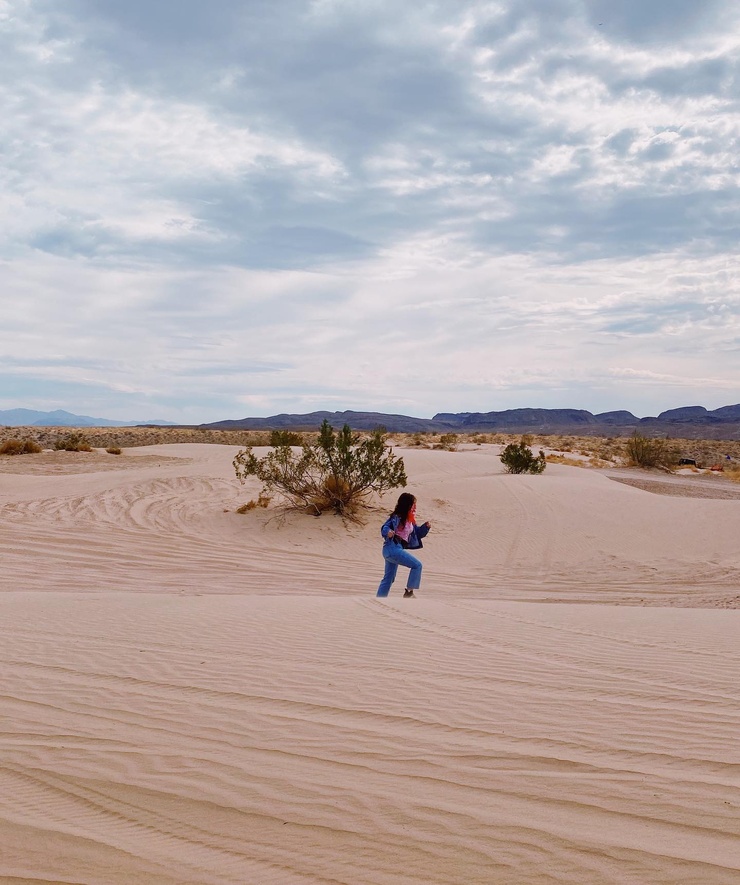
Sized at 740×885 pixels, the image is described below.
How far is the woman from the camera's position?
9102 mm

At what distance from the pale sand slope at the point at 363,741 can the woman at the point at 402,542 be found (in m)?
0.56

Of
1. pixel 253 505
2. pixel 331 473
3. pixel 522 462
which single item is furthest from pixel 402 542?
pixel 522 462

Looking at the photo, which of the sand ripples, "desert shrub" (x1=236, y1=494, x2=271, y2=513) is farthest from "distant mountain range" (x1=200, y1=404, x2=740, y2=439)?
the sand ripples

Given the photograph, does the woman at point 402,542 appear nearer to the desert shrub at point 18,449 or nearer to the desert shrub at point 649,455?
the desert shrub at point 18,449

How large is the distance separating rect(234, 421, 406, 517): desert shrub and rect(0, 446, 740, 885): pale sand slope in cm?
665

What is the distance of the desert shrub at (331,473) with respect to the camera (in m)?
15.3

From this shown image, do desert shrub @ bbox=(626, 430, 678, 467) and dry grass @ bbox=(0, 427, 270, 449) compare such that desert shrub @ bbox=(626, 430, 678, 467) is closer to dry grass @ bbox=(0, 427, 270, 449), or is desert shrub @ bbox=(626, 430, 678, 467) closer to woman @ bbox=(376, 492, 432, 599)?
dry grass @ bbox=(0, 427, 270, 449)

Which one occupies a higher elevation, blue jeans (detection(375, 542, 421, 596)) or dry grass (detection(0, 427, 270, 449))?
dry grass (detection(0, 427, 270, 449))

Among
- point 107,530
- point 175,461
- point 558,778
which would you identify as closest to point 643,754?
point 558,778

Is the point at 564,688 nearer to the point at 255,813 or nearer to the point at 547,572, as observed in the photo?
the point at 255,813

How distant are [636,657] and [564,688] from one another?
119 cm

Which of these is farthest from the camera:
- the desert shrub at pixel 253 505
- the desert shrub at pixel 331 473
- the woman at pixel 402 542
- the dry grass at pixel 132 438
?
the dry grass at pixel 132 438

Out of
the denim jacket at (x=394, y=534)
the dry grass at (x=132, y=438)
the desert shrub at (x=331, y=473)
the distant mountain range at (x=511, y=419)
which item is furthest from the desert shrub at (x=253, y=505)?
the distant mountain range at (x=511, y=419)

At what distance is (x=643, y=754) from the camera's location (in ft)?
11.1
